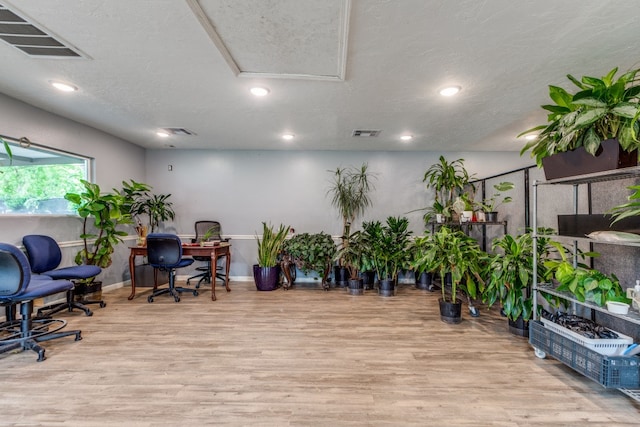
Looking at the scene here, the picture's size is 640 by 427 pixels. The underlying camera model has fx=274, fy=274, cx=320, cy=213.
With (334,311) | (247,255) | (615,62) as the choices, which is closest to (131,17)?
(334,311)

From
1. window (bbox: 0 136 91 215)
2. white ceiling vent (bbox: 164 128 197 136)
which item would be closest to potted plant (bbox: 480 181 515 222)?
white ceiling vent (bbox: 164 128 197 136)

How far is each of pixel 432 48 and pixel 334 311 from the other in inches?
111

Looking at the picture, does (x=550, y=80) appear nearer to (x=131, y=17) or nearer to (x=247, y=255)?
(x=131, y=17)

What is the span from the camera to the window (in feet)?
9.75

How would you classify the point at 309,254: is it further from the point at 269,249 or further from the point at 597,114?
the point at 597,114

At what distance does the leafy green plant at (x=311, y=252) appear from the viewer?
4293mm

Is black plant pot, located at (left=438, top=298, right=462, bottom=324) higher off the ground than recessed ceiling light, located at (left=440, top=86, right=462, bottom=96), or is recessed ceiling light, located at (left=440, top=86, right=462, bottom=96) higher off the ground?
recessed ceiling light, located at (left=440, top=86, right=462, bottom=96)

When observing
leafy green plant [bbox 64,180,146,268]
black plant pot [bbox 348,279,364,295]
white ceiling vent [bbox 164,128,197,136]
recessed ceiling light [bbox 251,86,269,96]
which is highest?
white ceiling vent [bbox 164,128,197,136]

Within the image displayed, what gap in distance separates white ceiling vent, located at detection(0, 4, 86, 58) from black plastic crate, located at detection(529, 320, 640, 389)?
4122mm

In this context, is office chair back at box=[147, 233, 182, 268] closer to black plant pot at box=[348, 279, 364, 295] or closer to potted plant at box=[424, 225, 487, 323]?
black plant pot at box=[348, 279, 364, 295]

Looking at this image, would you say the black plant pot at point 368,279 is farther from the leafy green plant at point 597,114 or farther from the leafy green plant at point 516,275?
the leafy green plant at point 597,114

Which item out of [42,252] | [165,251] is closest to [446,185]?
[165,251]

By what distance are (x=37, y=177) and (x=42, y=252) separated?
96 centimetres

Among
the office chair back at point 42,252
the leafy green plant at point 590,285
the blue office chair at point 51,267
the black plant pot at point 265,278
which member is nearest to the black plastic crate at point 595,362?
the leafy green plant at point 590,285
